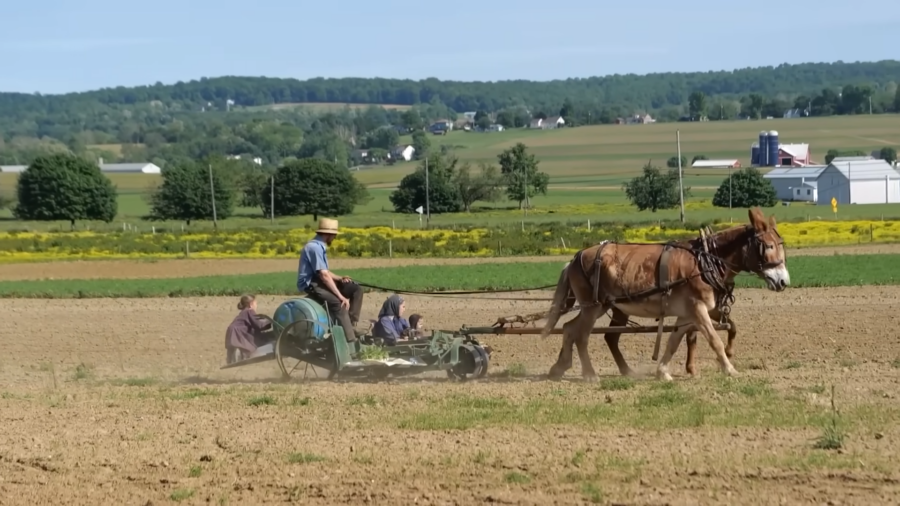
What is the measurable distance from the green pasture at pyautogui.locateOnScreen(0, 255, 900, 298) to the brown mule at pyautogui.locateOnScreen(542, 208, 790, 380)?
1437 cm

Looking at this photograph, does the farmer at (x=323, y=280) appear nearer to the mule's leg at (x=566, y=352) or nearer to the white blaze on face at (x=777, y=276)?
the mule's leg at (x=566, y=352)

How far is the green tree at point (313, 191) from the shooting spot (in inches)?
3903

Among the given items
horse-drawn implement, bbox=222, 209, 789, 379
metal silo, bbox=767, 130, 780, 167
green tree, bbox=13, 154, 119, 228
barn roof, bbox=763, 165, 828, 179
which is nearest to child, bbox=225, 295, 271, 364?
horse-drawn implement, bbox=222, 209, 789, 379

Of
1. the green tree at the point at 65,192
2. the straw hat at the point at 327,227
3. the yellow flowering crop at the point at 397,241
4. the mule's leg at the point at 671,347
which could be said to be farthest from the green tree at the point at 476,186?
the mule's leg at the point at 671,347

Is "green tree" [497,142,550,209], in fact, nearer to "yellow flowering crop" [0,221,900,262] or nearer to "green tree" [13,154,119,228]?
"green tree" [13,154,119,228]

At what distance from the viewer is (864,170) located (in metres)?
110

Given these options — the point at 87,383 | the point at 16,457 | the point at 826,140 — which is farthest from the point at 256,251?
the point at 826,140

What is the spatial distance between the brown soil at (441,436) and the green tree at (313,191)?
79698mm

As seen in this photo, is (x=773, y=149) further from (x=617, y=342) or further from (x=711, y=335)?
(x=711, y=335)

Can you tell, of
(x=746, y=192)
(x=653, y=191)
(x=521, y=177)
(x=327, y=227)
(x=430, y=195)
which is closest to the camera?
(x=327, y=227)

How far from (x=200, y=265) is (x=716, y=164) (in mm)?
105644

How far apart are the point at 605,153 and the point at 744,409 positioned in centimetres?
15062

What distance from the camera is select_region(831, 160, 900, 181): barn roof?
355ft

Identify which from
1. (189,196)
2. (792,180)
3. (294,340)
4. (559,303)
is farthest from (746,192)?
(294,340)
